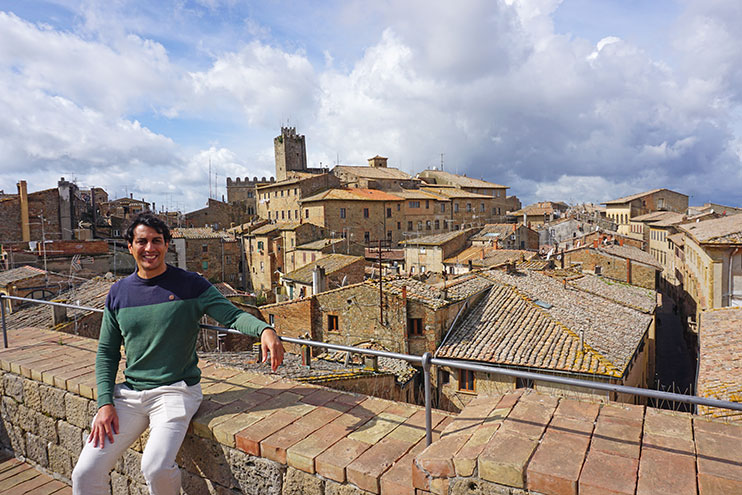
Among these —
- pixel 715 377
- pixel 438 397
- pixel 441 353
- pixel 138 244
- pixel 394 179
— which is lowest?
pixel 438 397

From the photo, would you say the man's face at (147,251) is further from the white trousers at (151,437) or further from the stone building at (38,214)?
the stone building at (38,214)

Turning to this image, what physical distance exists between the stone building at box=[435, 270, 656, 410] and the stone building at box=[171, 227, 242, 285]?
31.4 m

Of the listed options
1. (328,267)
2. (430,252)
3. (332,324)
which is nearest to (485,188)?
(430,252)

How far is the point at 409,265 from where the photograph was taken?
1459 inches

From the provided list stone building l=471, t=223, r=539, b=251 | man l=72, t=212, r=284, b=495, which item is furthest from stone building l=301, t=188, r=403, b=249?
man l=72, t=212, r=284, b=495

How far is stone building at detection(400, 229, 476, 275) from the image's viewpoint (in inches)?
1372

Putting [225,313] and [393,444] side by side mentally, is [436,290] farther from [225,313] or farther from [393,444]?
[393,444]

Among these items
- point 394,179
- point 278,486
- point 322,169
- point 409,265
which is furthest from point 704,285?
point 322,169

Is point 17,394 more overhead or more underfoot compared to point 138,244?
more underfoot

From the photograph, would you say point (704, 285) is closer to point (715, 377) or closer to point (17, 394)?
point (715, 377)

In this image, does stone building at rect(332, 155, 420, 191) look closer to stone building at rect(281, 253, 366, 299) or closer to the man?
stone building at rect(281, 253, 366, 299)

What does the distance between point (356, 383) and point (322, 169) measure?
257 feet

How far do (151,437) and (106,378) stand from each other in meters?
0.53

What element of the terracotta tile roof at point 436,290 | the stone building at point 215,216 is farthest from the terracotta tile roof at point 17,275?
the stone building at point 215,216
